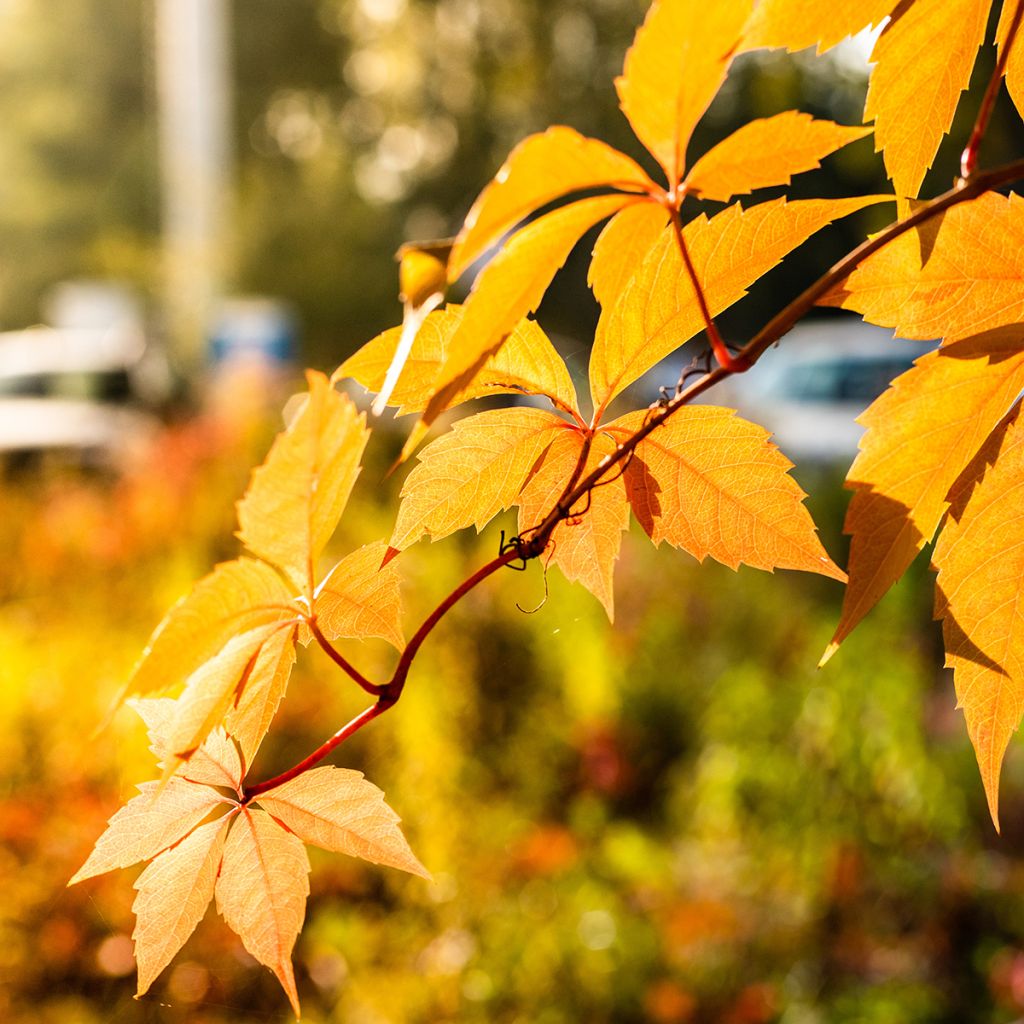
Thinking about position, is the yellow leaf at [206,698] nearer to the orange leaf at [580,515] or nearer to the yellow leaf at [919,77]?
the orange leaf at [580,515]

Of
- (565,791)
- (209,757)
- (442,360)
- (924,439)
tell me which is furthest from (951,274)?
(565,791)

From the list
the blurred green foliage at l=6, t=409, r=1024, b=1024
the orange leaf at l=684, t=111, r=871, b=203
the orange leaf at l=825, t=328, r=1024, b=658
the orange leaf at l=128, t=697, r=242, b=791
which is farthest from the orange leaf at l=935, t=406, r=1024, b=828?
the blurred green foliage at l=6, t=409, r=1024, b=1024

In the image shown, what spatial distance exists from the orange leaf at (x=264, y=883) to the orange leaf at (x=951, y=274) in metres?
0.22

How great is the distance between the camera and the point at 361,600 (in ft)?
1.14

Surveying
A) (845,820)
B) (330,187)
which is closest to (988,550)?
(845,820)

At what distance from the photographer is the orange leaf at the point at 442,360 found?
1.15ft

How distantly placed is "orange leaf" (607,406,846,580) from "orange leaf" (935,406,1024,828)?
0.13ft

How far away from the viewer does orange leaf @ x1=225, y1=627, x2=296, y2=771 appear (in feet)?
1.09

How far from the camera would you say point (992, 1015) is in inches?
87.6

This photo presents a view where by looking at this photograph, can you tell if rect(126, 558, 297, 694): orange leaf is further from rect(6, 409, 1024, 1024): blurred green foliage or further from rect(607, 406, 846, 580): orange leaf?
rect(6, 409, 1024, 1024): blurred green foliage

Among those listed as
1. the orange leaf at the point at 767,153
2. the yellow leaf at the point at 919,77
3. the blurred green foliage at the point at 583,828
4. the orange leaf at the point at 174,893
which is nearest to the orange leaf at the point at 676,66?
the orange leaf at the point at 767,153

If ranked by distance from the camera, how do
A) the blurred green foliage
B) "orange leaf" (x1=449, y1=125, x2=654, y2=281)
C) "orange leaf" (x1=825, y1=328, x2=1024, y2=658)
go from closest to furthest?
"orange leaf" (x1=449, y1=125, x2=654, y2=281) → "orange leaf" (x1=825, y1=328, x2=1024, y2=658) → the blurred green foliage

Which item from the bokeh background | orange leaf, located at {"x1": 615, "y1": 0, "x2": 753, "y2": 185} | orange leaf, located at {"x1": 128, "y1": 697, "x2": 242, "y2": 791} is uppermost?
orange leaf, located at {"x1": 615, "y1": 0, "x2": 753, "y2": 185}

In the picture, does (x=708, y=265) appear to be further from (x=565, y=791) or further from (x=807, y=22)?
(x=565, y=791)
